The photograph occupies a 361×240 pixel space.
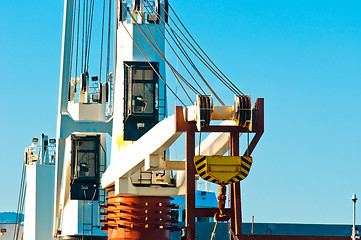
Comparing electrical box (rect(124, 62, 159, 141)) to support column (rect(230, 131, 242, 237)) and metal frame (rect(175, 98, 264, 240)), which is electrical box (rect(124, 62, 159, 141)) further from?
support column (rect(230, 131, 242, 237))

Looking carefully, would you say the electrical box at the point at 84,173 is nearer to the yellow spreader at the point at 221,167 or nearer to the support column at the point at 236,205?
the support column at the point at 236,205

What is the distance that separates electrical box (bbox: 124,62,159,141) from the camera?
113ft

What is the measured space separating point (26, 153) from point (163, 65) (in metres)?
19.1

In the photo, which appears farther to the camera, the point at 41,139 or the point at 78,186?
the point at 41,139

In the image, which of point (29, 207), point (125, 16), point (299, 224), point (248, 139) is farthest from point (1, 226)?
point (248, 139)

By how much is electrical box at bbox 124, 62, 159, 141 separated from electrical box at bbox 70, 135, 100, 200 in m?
7.11

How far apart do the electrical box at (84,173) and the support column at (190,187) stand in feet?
55.3

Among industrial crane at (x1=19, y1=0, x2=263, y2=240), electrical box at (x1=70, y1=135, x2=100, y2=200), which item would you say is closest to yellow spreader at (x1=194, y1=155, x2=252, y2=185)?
industrial crane at (x1=19, y1=0, x2=263, y2=240)

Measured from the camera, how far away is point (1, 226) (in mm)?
64812

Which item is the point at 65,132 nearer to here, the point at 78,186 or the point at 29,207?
the point at 78,186

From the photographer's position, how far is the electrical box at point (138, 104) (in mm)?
34344

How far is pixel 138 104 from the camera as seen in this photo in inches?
1356

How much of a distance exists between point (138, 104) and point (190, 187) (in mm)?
10440

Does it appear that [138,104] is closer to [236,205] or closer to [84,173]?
[84,173]
